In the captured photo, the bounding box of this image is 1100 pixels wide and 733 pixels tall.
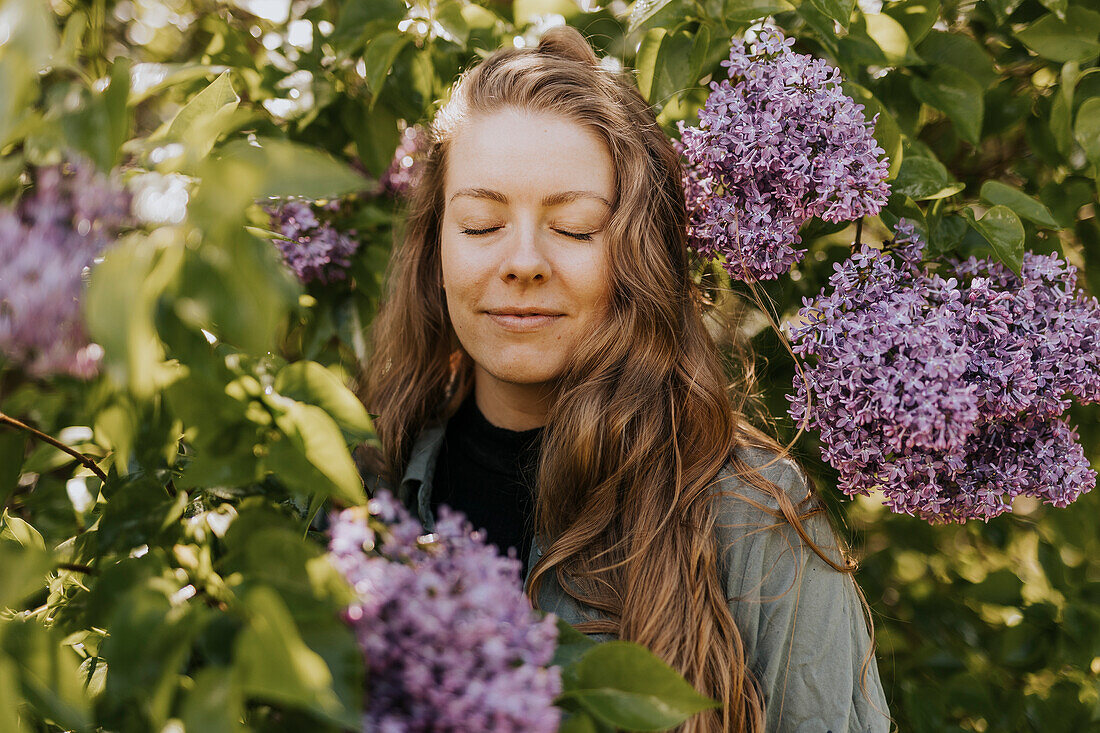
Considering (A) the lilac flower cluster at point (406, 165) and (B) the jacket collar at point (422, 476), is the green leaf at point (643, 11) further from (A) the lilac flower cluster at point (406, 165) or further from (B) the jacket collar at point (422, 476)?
(B) the jacket collar at point (422, 476)

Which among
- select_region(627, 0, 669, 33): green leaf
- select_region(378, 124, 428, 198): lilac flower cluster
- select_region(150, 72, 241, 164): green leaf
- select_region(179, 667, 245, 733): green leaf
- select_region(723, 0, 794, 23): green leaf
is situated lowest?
select_region(378, 124, 428, 198): lilac flower cluster

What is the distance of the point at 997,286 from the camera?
4.19ft

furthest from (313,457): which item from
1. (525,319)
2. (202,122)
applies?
(525,319)

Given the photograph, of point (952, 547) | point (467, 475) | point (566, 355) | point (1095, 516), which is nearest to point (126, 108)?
point (566, 355)

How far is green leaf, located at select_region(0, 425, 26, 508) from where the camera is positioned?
34.7 inches

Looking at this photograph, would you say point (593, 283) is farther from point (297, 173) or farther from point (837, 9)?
point (297, 173)

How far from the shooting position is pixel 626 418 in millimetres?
1410

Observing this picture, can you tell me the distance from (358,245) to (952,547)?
1.94 m

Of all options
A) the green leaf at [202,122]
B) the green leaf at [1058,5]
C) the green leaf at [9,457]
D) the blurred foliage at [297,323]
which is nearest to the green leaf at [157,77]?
the blurred foliage at [297,323]

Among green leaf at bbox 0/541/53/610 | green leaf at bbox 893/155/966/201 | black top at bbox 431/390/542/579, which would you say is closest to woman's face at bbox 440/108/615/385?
black top at bbox 431/390/542/579

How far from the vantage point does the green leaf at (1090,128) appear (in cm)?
135

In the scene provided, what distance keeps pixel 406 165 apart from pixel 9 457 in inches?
46.6

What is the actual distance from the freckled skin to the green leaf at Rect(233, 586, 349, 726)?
0.84 m

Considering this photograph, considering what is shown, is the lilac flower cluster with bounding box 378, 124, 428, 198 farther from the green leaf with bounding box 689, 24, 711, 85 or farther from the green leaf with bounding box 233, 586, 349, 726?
the green leaf with bounding box 233, 586, 349, 726
